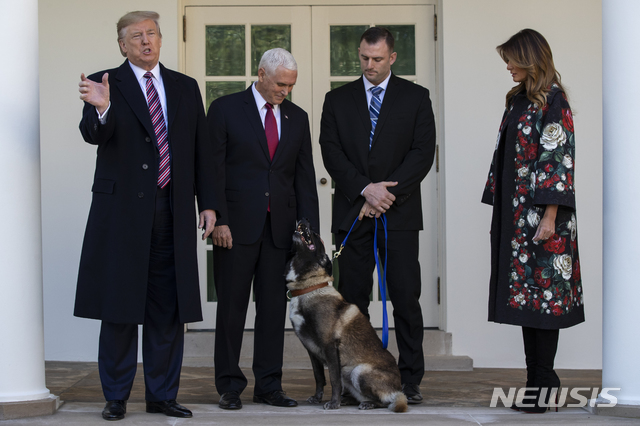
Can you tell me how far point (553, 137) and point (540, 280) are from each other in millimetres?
721

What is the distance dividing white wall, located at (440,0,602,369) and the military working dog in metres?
1.64

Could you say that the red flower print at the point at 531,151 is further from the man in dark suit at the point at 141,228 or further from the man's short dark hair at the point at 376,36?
the man in dark suit at the point at 141,228

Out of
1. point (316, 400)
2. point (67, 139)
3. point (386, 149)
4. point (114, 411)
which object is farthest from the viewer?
point (67, 139)

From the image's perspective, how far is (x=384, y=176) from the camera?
3.97m

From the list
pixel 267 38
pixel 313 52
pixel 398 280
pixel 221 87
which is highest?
pixel 267 38

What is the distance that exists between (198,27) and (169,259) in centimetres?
246

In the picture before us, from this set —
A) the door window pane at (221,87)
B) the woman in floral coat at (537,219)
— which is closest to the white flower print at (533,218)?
the woman in floral coat at (537,219)

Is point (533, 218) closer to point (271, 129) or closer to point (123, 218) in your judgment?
point (271, 129)

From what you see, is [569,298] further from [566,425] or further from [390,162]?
[390,162]

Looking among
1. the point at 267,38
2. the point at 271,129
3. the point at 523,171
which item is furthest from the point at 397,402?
the point at 267,38

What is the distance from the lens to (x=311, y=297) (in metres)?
3.62

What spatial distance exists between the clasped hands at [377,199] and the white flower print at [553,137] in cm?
86

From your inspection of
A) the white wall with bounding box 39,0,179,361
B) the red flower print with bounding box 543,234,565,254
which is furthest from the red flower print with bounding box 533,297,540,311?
the white wall with bounding box 39,0,179,361

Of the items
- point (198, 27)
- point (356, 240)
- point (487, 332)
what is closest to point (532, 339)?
point (356, 240)
